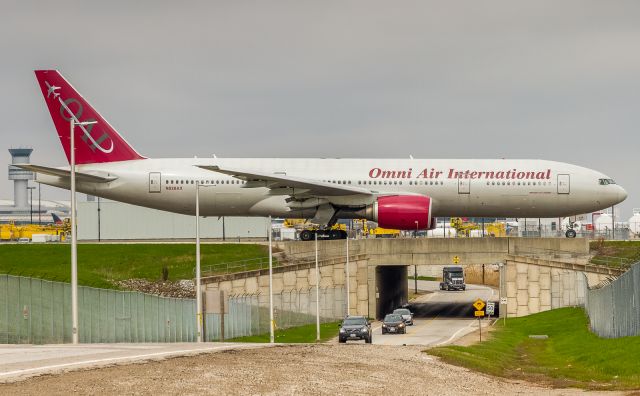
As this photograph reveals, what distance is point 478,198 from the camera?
70.9 m

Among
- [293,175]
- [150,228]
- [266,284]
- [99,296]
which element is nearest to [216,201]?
[293,175]

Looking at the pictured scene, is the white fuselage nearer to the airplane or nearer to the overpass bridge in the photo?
the airplane

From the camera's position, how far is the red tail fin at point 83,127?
7231 centimetres

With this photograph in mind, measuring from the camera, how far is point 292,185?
6825 centimetres

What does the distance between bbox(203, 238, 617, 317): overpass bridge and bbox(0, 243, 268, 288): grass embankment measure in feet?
14.7

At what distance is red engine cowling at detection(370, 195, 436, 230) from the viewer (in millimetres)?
68562

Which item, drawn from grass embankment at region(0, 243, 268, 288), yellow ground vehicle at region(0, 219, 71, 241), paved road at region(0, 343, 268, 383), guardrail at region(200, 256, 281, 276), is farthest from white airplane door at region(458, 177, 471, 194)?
yellow ground vehicle at region(0, 219, 71, 241)

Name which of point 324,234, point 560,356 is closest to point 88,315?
point 560,356

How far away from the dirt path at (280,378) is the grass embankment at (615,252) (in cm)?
5356

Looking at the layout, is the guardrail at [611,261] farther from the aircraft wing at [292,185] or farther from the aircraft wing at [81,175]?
the aircraft wing at [81,175]

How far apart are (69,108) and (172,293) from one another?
14002mm

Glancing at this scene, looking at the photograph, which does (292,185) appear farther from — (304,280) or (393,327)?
(304,280)

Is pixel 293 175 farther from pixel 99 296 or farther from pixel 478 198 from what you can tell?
pixel 99 296

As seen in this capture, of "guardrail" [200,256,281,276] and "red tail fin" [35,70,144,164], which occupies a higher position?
"red tail fin" [35,70,144,164]
